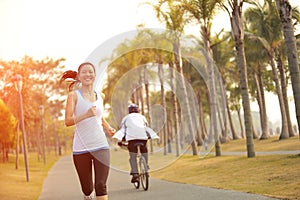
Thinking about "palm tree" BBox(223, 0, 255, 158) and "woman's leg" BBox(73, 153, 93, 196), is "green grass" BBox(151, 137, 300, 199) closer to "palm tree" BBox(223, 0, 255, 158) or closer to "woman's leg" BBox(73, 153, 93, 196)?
"palm tree" BBox(223, 0, 255, 158)

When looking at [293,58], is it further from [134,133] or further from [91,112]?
[91,112]

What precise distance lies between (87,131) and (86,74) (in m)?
0.65

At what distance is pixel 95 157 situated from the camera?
5.29 meters

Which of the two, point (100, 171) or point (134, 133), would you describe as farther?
point (134, 133)

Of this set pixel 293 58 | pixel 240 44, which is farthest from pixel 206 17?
pixel 293 58

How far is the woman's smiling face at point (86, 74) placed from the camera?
5.39m

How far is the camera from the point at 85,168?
537 cm

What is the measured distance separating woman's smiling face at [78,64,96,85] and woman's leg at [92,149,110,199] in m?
0.81

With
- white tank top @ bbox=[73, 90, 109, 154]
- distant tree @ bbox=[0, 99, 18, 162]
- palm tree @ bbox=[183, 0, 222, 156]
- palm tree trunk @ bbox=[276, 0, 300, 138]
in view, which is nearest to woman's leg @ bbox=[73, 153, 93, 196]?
white tank top @ bbox=[73, 90, 109, 154]

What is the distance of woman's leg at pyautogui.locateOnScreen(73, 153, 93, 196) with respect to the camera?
5328 mm

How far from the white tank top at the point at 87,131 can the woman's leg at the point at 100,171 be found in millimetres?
80

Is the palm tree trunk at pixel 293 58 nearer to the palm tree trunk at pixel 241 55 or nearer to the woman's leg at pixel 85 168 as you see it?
the palm tree trunk at pixel 241 55

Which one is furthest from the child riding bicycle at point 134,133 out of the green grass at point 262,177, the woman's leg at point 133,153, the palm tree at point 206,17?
the palm tree at point 206,17

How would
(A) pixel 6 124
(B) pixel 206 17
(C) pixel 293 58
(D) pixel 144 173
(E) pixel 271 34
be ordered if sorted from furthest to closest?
(A) pixel 6 124, (E) pixel 271 34, (B) pixel 206 17, (C) pixel 293 58, (D) pixel 144 173
